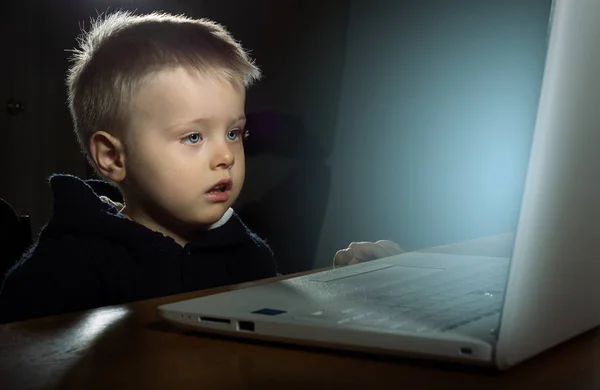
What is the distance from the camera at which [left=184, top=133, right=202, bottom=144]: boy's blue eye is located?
1.03m

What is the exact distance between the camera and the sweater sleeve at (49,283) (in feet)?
2.89

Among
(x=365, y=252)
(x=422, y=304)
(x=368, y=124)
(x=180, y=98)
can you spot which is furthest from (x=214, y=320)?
(x=368, y=124)

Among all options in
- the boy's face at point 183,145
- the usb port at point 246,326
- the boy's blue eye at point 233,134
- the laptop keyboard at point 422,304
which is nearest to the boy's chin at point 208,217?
the boy's face at point 183,145

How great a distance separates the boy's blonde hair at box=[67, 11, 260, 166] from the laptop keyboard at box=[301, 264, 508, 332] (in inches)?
23.1

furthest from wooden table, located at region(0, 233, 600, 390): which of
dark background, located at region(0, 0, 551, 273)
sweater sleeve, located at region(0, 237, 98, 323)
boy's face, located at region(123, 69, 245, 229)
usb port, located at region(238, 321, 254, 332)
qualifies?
dark background, located at region(0, 0, 551, 273)

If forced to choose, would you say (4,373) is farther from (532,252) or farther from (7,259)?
(7,259)

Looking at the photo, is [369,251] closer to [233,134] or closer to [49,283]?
[233,134]

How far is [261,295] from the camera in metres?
0.53

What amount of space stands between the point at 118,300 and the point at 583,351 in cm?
70

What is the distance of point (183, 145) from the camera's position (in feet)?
3.34

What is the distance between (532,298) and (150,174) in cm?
76

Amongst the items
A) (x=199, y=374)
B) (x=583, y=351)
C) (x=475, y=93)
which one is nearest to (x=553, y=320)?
(x=583, y=351)

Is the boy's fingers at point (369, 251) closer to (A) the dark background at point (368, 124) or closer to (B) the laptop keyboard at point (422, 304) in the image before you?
(B) the laptop keyboard at point (422, 304)

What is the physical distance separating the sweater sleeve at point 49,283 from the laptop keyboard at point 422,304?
50 centimetres
